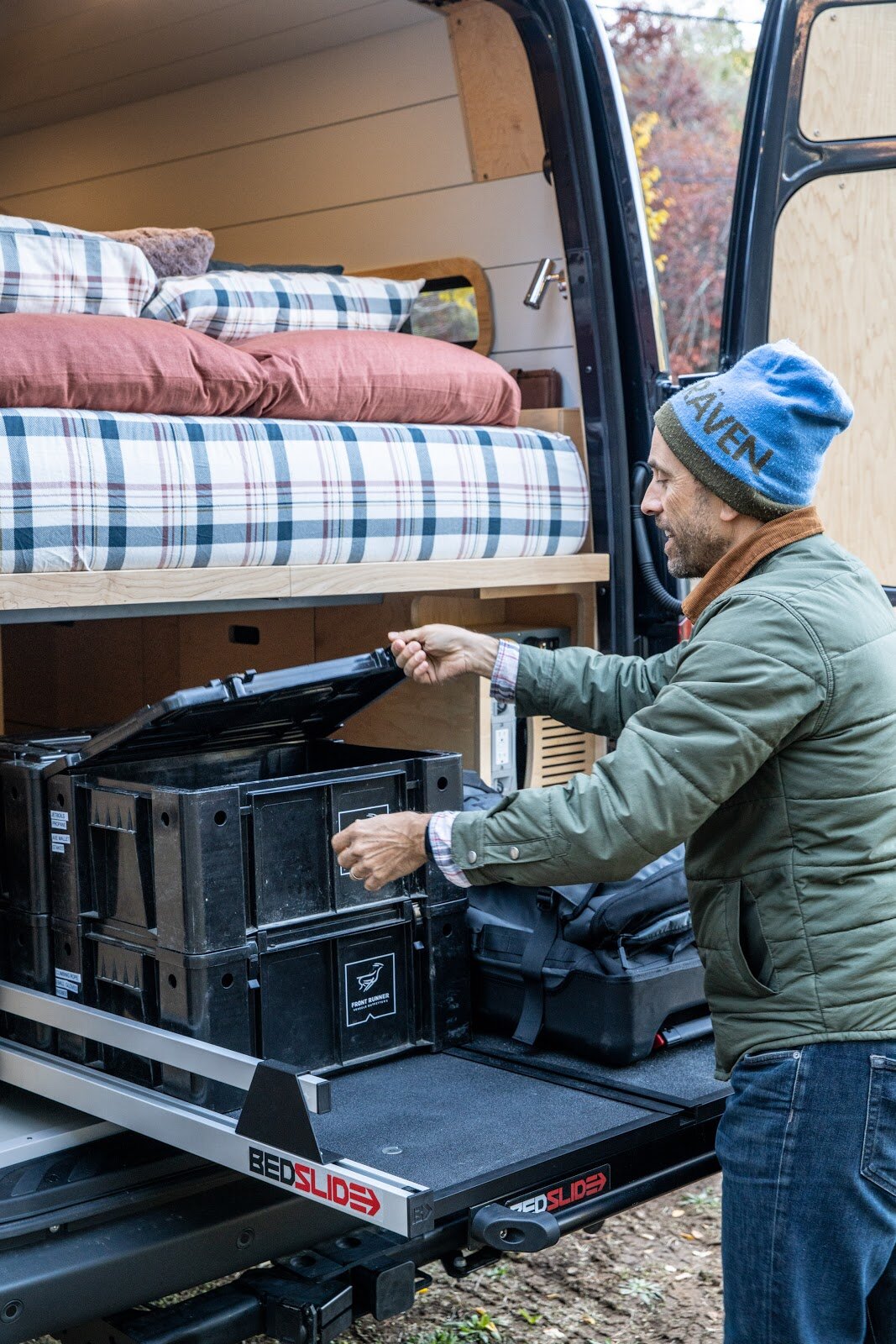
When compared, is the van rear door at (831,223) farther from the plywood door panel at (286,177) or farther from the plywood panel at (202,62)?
the plywood panel at (202,62)

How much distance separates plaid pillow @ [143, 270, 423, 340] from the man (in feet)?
4.88

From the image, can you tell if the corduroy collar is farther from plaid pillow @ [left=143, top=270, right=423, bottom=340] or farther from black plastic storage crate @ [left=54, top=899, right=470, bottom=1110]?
plaid pillow @ [left=143, top=270, right=423, bottom=340]

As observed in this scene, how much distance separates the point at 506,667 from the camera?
2.68 metres

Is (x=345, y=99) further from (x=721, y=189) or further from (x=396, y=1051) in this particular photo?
(x=721, y=189)

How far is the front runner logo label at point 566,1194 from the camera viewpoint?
2156 mm

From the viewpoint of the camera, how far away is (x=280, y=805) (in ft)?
8.17

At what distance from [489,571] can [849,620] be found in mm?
1353

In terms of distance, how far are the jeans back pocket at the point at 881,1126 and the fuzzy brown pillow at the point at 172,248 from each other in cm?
249

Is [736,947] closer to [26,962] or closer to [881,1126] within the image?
[881,1126]

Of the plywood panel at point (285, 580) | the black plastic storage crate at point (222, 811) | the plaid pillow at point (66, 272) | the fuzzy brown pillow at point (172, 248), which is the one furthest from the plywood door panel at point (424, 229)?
the black plastic storage crate at point (222, 811)

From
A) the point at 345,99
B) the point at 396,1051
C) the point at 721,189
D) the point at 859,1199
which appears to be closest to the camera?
the point at 859,1199

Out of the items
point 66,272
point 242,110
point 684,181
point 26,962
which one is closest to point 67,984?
point 26,962

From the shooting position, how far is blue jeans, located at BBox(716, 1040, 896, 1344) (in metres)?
→ 2.00

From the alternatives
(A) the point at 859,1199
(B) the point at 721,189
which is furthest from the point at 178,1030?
(B) the point at 721,189
